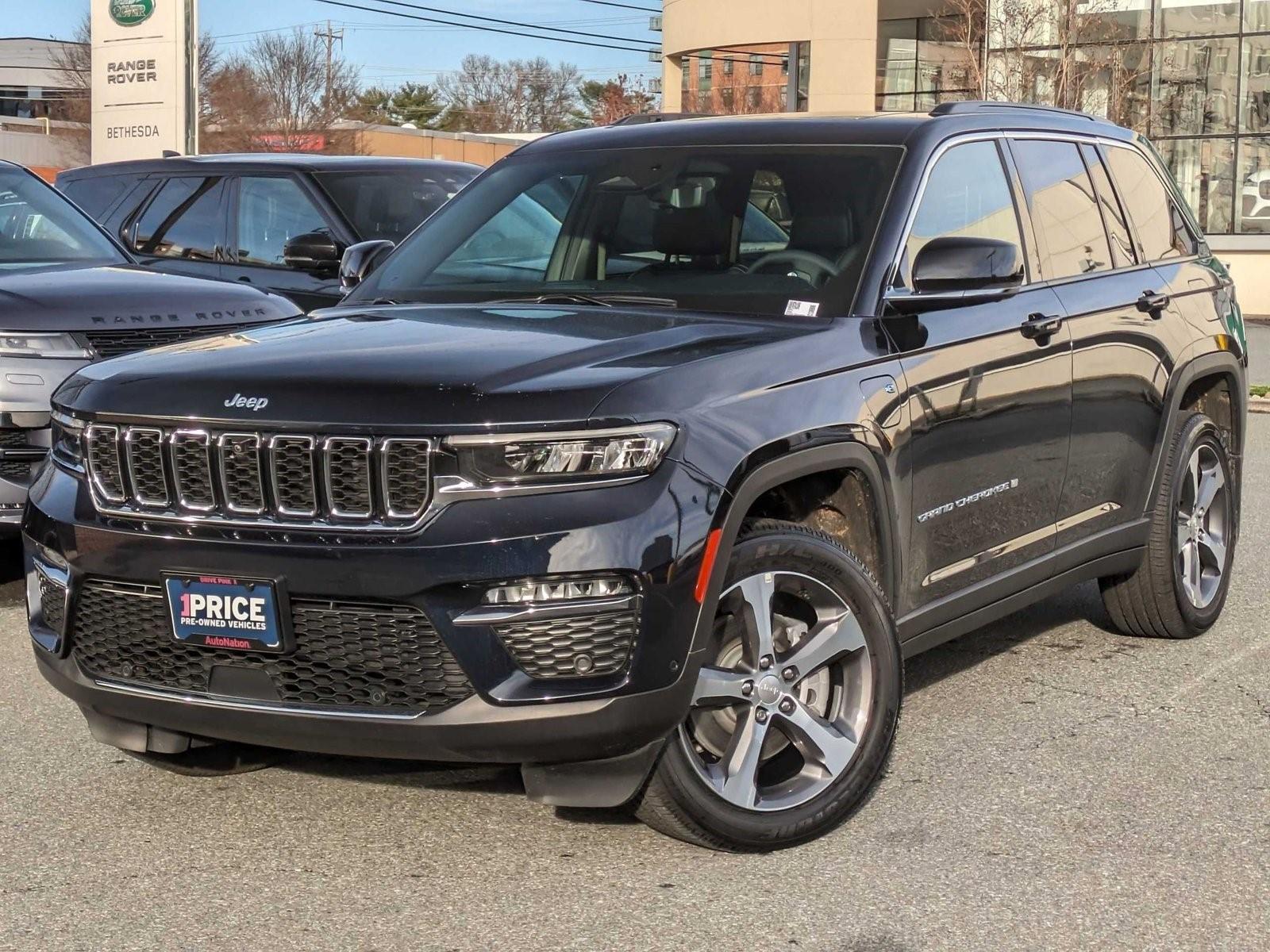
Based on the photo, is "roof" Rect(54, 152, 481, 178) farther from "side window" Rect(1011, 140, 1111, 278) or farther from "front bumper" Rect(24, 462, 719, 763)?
"front bumper" Rect(24, 462, 719, 763)

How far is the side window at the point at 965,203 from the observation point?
5.16 meters

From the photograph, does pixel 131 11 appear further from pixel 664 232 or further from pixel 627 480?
pixel 627 480

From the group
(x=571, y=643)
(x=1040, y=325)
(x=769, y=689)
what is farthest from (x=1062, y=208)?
(x=571, y=643)

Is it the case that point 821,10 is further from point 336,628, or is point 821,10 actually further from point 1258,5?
point 336,628

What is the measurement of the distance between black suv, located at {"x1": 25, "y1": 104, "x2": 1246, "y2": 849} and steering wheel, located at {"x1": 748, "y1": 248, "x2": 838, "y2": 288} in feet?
0.03

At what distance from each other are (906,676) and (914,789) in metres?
1.30

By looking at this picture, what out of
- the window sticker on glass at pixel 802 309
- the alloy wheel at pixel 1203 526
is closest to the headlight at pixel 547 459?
the window sticker on glass at pixel 802 309

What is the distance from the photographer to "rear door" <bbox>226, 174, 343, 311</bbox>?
34.6ft

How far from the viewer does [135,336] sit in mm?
7426

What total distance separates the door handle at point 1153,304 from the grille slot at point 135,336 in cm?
340

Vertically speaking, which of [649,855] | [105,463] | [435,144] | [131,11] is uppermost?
[435,144]

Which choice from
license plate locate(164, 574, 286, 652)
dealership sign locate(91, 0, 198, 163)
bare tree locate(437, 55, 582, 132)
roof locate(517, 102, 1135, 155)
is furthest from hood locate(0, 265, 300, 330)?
bare tree locate(437, 55, 582, 132)

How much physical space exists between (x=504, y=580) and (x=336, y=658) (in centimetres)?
44

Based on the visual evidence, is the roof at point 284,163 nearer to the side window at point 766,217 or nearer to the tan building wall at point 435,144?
the side window at point 766,217
